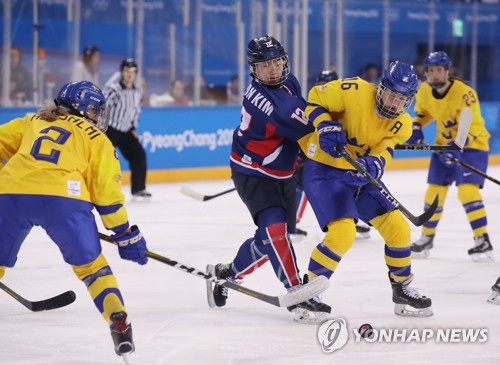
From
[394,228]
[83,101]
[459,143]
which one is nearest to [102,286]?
[83,101]

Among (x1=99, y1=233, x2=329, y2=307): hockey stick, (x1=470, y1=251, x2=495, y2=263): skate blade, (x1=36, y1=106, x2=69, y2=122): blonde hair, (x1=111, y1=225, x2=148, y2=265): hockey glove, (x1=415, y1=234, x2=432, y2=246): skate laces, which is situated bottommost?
(x1=470, y1=251, x2=495, y2=263): skate blade

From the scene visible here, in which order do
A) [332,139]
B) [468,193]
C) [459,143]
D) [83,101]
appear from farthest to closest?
[468,193] → [459,143] → [332,139] → [83,101]

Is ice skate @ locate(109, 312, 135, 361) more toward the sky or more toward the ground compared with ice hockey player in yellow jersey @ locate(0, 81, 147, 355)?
more toward the ground

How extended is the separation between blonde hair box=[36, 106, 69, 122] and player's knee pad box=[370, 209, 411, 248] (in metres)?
1.29

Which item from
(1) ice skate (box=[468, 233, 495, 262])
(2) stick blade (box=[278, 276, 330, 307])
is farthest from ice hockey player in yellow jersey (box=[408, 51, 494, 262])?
(2) stick blade (box=[278, 276, 330, 307])

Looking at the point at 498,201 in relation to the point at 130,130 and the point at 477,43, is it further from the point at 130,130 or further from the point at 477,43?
the point at 477,43

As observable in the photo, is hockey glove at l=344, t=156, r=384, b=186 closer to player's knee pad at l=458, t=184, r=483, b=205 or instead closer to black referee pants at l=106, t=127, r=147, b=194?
player's knee pad at l=458, t=184, r=483, b=205

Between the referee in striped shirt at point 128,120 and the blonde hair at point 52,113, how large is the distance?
470cm

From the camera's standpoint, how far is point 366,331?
3635 mm

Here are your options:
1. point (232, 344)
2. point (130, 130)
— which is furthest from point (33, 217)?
point (130, 130)

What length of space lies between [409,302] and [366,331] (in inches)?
15.6

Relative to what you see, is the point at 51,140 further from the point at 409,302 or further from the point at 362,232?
the point at 362,232

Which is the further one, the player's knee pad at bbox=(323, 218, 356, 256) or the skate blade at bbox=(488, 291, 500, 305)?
the skate blade at bbox=(488, 291, 500, 305)

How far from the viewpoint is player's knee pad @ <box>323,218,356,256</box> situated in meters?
3.80
